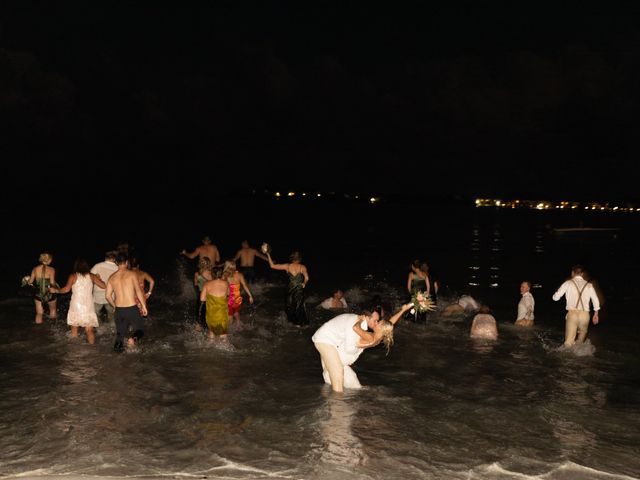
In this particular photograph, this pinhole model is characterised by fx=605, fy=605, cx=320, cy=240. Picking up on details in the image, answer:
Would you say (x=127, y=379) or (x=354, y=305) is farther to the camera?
(x=354, y=305)

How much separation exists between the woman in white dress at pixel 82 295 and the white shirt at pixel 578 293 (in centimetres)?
920

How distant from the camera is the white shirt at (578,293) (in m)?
11.9

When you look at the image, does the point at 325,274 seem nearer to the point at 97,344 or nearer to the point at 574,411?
the point at 97,344

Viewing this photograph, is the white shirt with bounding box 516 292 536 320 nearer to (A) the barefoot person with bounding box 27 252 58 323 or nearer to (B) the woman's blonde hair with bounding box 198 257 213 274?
(B) the woman's blonde hair with bounding box 198 257 213 274

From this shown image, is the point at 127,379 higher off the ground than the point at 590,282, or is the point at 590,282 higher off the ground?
the point at 590,282

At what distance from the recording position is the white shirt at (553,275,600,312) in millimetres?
11859

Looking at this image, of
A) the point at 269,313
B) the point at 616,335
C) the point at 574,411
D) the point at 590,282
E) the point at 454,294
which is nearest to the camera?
the point at 574,411

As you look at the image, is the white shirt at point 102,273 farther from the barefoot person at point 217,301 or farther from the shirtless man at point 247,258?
the shirtless man at point 247,258

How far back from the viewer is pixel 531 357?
41.0ft

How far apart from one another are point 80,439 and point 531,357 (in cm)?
885

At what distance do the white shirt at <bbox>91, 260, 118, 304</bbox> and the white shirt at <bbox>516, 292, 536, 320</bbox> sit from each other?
32.4 feet

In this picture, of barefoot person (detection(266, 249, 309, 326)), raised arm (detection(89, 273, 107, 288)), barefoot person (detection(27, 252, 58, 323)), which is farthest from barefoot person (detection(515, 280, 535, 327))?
barefoot person (detection(27, 252, 58, 323))

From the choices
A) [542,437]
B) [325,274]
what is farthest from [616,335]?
[325,274]

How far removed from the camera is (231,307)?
1405cm
